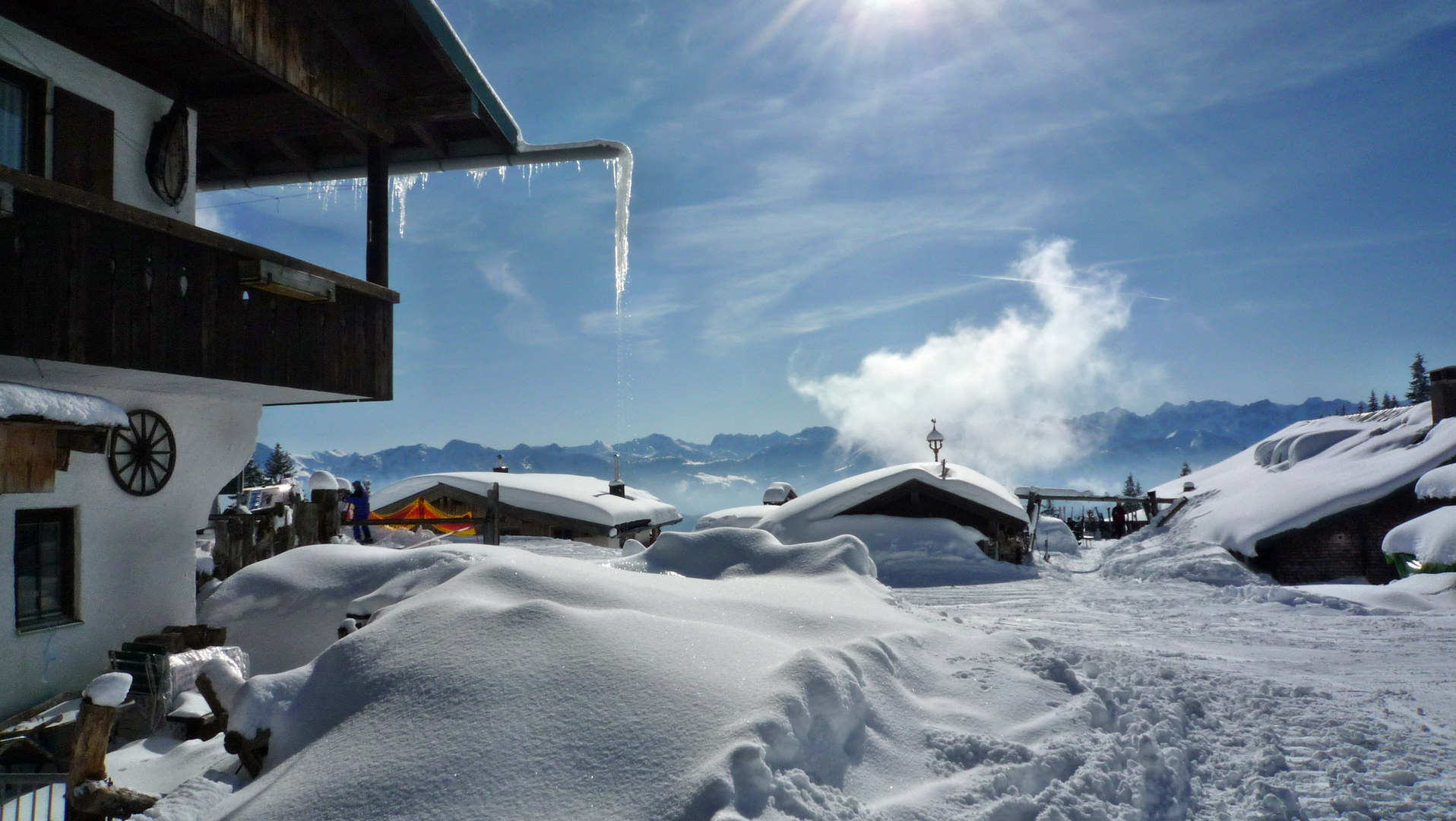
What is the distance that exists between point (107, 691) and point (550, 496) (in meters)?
20.4

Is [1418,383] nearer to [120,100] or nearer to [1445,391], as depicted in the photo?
[1445,391]

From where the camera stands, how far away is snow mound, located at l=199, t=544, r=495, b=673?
7.32 meters

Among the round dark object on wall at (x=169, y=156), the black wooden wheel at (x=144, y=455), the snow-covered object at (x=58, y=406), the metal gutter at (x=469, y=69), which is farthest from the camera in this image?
the metal gutter at (x=469, y=69)

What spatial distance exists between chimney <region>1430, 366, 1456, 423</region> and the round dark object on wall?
30.2 meters

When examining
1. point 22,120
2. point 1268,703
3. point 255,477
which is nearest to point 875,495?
point 1268,703

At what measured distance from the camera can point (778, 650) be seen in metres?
5.15

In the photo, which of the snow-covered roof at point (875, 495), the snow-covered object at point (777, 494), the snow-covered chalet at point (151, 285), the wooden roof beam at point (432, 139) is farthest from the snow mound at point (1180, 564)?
the snow-covered chalet at point (151, 285)

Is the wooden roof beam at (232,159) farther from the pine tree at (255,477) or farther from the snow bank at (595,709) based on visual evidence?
the pine tree at (255,477)

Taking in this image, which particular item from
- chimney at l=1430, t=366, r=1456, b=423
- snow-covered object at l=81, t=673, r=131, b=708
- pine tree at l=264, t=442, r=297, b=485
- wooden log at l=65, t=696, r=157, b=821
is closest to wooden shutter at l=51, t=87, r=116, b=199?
snow-covered object at l=81, t=673, r=131, b=708

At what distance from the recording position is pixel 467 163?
10547 mm

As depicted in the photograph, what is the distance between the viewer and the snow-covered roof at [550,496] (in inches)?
966

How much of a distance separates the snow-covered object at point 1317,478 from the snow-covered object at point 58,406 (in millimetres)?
22774

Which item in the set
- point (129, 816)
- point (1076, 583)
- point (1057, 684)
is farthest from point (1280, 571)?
point (129, 816)

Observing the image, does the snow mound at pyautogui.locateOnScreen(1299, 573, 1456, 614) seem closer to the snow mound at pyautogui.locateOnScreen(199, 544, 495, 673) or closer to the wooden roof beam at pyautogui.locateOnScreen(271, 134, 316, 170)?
the snow mound at pyautogui.locateOnScreen(199, 544, 495, 673)
